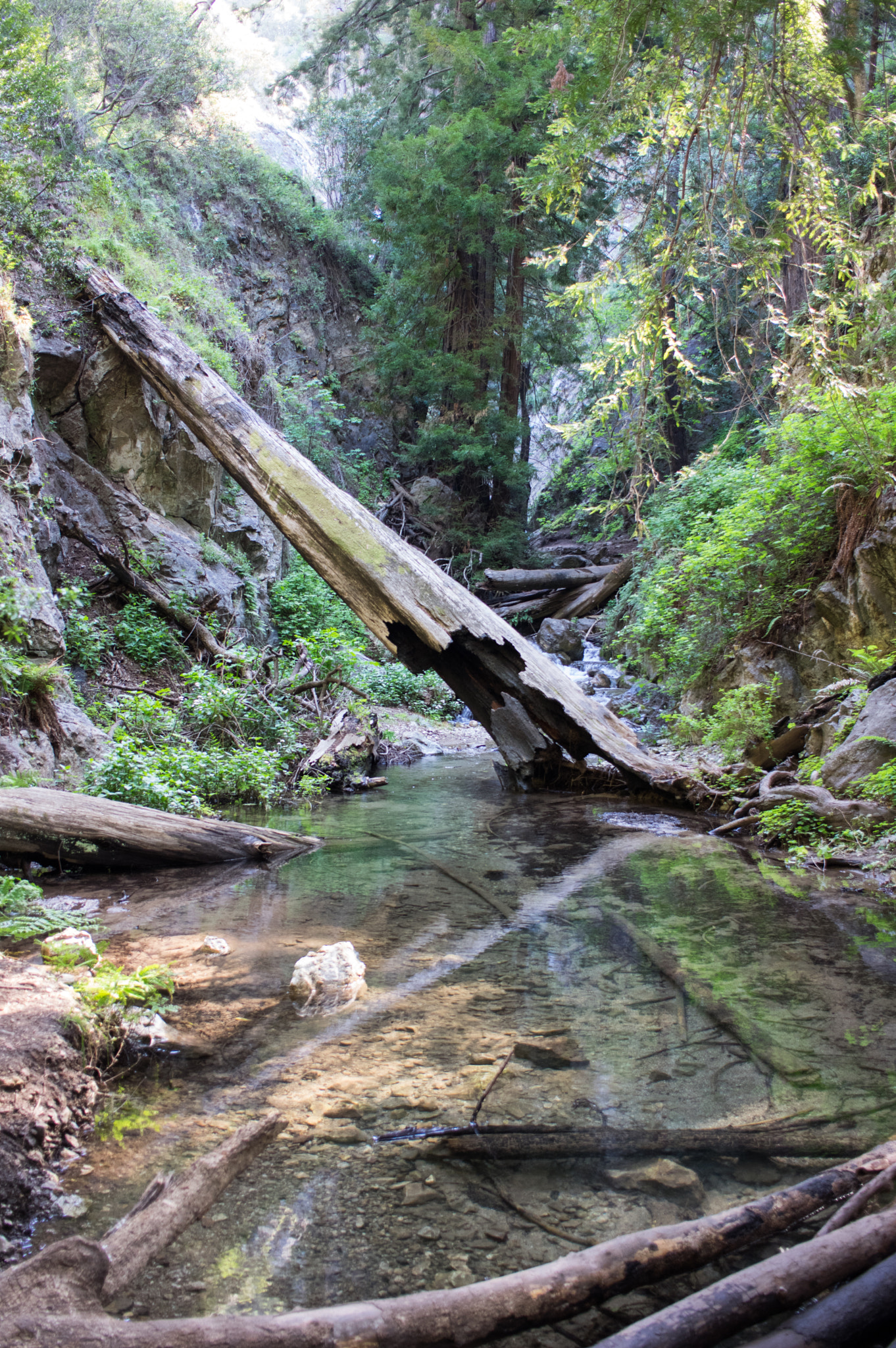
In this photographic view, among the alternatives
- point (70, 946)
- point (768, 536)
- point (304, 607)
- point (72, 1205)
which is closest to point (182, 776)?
point (70, 946)

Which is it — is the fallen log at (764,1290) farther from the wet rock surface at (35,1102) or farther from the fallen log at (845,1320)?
the wet rock surface at (35,1102)

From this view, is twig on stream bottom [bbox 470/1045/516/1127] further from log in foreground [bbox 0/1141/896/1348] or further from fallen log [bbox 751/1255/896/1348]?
fallen log [bbox 751/1255/896/1348]

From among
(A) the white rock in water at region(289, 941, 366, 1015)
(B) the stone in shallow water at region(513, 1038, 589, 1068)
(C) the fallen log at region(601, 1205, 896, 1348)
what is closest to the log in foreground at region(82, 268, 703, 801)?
(A) the white rock in water at region(289, 941, 366, 1015)

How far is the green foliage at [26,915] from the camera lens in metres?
3.41

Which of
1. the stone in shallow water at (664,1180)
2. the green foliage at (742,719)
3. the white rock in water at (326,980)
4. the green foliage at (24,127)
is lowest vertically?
the green foliage at (742,719)

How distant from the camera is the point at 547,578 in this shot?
58.4 ft

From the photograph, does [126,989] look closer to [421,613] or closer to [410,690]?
[421,613]

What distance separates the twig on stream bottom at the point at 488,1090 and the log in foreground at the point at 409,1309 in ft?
2.93

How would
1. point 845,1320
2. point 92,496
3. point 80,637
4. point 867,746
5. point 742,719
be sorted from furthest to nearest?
point 92,496
point 80,637
point 742,719
point 867,746
point 845,1320

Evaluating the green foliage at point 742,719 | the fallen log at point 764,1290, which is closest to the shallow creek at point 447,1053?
the fallen log at point 764,1290

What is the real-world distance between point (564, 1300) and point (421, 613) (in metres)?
5.55

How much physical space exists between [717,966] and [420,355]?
1830 cm

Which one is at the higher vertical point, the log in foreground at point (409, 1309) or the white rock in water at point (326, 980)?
the log in foreground at point (409, 1309)

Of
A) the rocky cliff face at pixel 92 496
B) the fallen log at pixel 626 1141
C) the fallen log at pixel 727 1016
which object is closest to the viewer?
the fallen log at pixel 626 1141
